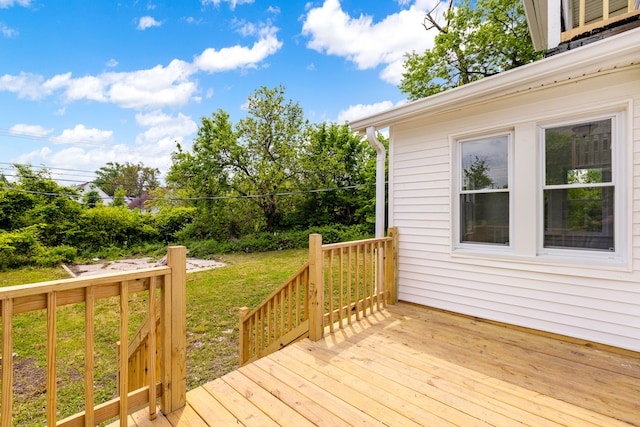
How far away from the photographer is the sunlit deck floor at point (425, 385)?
68.2 inches

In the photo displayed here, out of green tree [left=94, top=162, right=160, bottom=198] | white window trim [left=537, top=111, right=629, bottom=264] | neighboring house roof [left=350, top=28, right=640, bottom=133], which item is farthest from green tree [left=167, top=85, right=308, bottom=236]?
green tree [left=94, top=162, right=160, bottom=198]

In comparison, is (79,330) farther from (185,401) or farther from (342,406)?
(342,406)

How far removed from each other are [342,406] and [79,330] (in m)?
5.23

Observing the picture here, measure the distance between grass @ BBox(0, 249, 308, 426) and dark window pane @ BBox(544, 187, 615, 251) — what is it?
162 inches

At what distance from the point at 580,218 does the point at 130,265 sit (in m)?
11.2

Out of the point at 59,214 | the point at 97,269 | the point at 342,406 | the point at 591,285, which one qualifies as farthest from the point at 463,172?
the point at 59,214

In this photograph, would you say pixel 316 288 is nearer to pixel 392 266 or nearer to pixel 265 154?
pixel 392 266

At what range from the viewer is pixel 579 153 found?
2.75 metres

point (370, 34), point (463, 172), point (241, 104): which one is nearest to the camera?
point (463, 172)

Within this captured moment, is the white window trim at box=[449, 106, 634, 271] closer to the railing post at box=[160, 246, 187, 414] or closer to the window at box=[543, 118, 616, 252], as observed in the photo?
the window at box=[543, 118, 616, 252]

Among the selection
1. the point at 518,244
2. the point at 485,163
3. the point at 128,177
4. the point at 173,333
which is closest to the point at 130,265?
the point at 173,333

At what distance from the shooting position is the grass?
3225 mm

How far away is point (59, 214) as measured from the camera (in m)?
11.0

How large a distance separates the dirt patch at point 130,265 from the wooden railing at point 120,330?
24.6 ft
